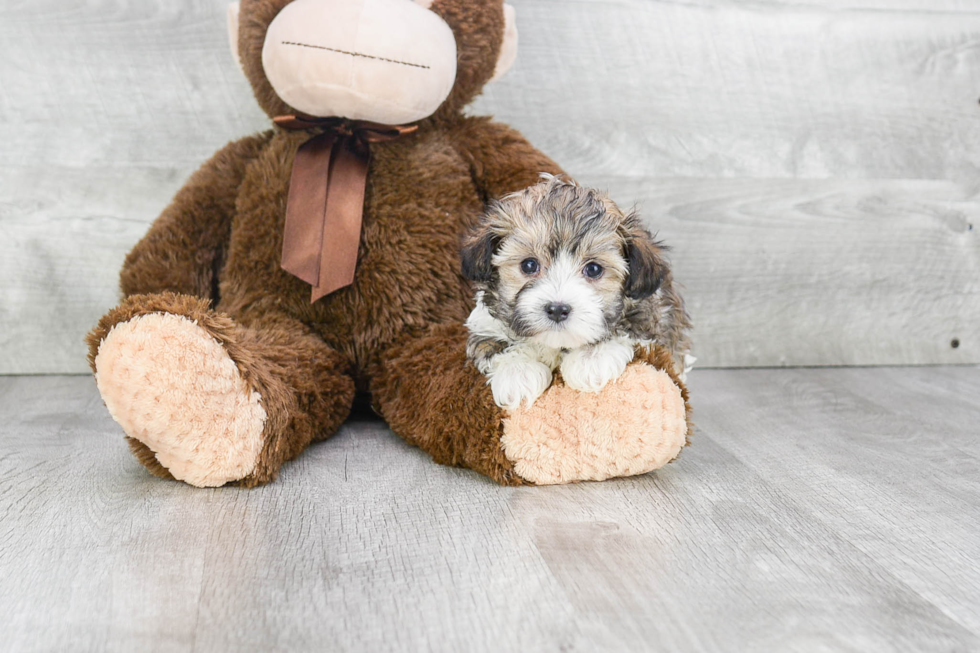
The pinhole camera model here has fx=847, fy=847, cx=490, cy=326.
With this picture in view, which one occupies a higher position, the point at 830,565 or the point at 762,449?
the point at 830,565

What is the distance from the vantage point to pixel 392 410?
181 cm

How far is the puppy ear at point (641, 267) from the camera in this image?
4.80 feet

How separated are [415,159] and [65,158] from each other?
1.11 metres

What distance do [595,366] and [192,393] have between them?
70cm

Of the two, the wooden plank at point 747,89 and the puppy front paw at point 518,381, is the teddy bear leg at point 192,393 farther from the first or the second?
the wooden plank at point 747,89

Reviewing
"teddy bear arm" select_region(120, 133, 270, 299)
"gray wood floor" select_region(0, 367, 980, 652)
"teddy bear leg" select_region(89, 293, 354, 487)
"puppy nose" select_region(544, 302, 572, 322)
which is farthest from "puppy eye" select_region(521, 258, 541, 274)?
"teddy bear arm" select_region(120, 133, 270, 299)

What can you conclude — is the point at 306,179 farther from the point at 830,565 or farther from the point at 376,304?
the point at 830,565

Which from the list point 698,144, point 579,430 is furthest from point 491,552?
point 698,144

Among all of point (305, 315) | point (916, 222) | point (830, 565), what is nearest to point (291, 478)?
point (305, 315)

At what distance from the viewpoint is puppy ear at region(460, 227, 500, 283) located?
1512mm

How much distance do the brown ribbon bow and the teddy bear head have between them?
0.08 m

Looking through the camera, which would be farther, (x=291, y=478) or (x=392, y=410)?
(x=392, y=410)

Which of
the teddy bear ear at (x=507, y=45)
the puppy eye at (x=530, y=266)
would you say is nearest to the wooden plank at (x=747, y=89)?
the teddy bear ear at (x=507, y=45)

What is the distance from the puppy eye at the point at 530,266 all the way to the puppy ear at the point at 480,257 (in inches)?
2.4
